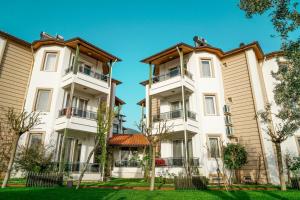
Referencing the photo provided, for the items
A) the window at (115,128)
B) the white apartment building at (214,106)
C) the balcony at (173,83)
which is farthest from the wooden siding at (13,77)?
the window at (115,128)

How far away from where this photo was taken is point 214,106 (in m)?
18.3

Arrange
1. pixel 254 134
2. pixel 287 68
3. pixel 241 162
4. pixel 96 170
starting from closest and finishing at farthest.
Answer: pixel 287 68
pixel 241 162
pixel 254 134
pixel 96 170

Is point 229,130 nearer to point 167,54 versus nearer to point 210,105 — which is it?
point 210,105

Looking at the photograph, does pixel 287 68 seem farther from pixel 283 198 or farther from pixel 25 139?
pixel 25 139

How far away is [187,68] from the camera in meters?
19.8

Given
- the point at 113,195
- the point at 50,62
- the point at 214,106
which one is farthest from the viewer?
the point at 50,62

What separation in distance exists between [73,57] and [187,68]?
34.7 ft

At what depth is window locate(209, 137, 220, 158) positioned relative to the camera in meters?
16.8

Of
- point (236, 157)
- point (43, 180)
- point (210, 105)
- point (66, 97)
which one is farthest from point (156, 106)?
point (43, 180)

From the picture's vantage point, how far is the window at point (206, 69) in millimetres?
19341

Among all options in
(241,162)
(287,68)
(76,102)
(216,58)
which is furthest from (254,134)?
(76,102)

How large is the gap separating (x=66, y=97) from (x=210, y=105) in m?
12.5

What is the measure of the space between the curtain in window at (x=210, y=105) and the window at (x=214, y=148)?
2.33 meters

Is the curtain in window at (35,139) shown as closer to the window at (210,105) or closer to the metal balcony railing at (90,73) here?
the metal balcony railing at (90,73)
